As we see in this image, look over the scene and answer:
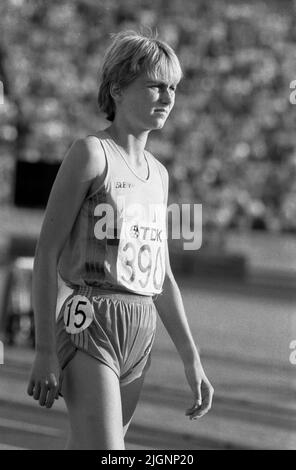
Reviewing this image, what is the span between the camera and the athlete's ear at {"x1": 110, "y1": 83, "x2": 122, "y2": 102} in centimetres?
327

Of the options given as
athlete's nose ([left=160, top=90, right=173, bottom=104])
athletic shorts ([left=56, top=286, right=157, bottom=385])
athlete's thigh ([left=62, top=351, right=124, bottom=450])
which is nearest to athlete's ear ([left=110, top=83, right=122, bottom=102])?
athlete's nose ([left=160, top=90, right=173, bottom=104])

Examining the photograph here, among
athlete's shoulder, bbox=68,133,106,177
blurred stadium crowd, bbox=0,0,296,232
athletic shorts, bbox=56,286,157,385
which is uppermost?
blurred stadium crowd, bbox=0,0,296,232

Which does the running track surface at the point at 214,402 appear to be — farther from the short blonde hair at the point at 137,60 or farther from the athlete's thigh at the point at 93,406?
the short blonde hair at the point at 137,60

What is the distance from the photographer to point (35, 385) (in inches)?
118

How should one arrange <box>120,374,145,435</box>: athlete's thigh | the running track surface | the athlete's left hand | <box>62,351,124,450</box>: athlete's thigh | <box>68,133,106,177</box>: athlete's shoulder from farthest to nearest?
the running track surface, the athlete's left hand, <box>120,374,145,435</box>: athlete's thigh, <box>68,133,106,177</box>: athlete's shoulder, <box>62,351,124,450</box>: athlete's thigh

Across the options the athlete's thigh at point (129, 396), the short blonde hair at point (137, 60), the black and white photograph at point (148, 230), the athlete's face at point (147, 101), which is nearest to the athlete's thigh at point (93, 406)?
the black and white photograph at point (148, 230)

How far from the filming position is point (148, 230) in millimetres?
3229

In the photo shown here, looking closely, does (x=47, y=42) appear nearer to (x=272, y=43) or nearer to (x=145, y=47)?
(x=272, y=43)

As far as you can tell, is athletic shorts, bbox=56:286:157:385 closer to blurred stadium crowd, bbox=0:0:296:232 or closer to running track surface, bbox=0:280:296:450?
running track surface, bbox=0:280:296:450

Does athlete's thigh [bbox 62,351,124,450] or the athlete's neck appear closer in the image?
athlete's thigh [bbox 62,351,124,450]

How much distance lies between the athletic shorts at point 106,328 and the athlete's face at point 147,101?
0.49m

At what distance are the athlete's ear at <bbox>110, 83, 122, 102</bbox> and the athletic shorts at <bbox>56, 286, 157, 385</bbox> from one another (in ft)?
1.84

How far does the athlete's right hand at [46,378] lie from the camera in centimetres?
296

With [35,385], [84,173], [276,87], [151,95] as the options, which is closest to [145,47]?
[151,95]
